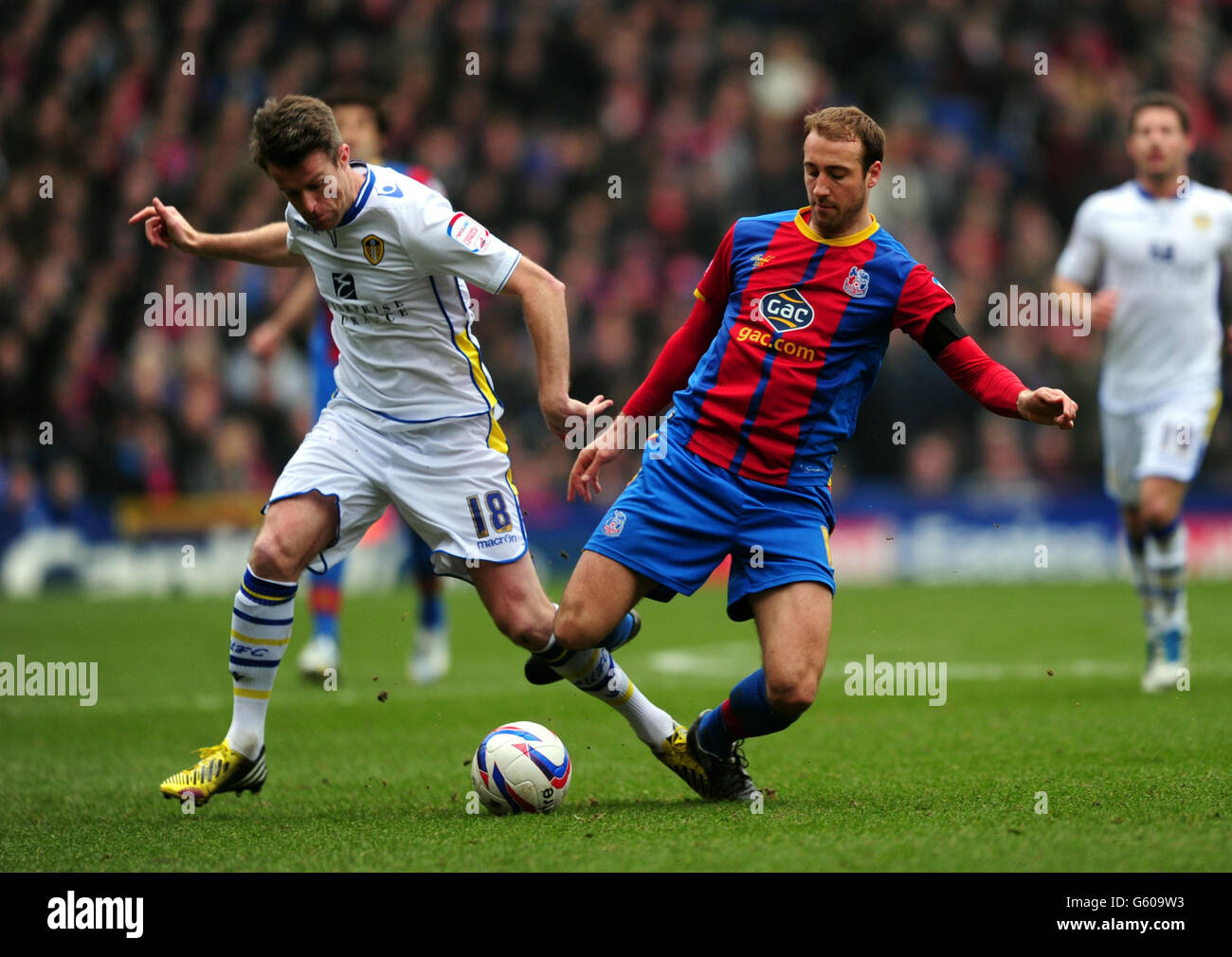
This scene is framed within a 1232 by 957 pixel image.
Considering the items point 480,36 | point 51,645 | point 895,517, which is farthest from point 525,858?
point 480,36

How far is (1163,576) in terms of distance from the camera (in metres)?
8.22

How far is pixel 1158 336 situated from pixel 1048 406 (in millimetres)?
4087

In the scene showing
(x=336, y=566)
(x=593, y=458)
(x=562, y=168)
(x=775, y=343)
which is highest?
(x=562, y=168)

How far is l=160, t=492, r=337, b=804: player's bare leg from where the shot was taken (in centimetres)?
530

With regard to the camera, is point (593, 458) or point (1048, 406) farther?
point (593, 458)

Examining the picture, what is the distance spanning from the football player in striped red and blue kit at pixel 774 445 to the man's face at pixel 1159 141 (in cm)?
344

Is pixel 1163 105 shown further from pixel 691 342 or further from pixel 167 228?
pixel 167 228

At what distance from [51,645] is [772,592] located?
23.7 ft

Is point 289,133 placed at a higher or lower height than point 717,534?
higher

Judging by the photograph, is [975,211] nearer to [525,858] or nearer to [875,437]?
[875,437]

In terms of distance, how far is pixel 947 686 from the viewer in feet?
27.6

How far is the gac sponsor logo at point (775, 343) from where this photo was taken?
17.0 ft

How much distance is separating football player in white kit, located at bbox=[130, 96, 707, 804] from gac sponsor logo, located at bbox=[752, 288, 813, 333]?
65cm

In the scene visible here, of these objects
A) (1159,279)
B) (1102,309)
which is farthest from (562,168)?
(1102,309)
